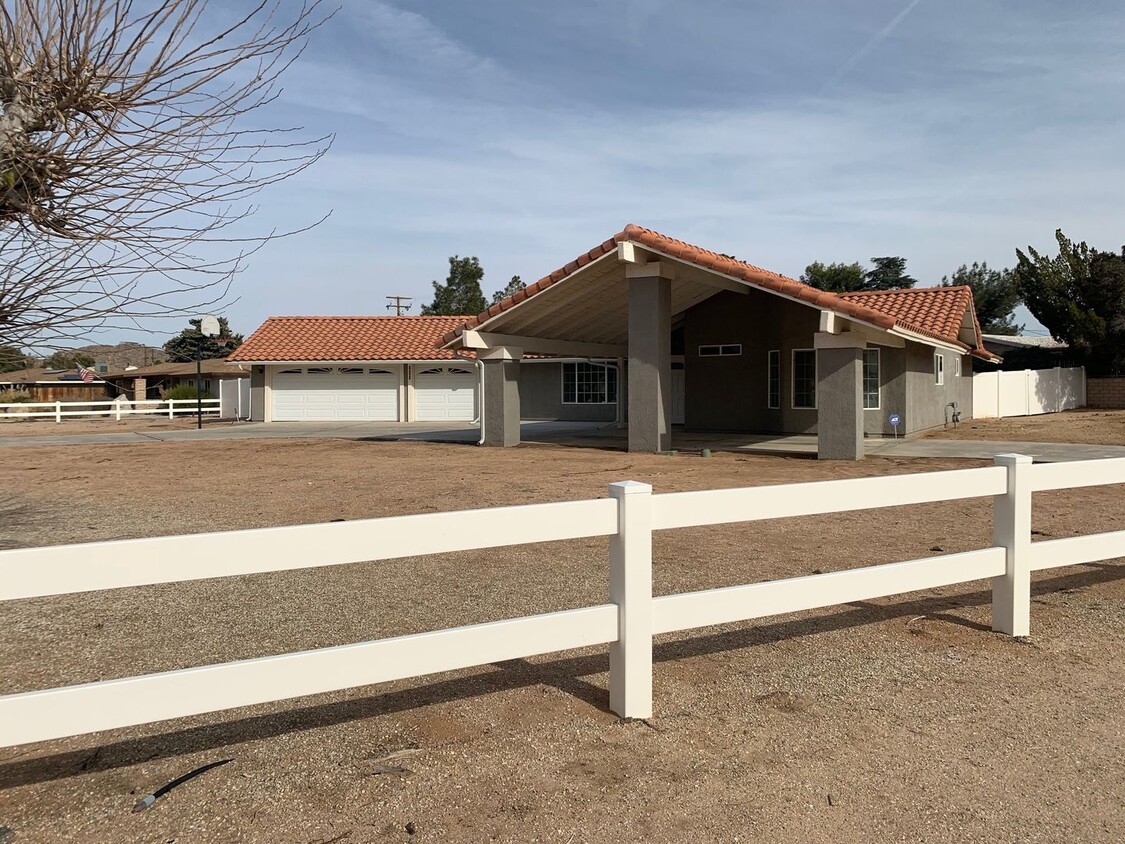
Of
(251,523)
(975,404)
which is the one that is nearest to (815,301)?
(251,523)

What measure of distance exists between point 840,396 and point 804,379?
5812 millimetres

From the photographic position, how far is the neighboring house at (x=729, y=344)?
16.4 m

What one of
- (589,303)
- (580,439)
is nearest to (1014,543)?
(589,303)

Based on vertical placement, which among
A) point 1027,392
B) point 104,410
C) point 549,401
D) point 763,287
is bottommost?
point 104,410

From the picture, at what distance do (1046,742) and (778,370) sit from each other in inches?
763

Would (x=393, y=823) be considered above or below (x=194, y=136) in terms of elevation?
below

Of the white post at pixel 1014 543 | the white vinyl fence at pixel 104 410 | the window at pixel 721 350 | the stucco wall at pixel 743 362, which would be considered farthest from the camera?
the white vinyl fence at pixel 104 410

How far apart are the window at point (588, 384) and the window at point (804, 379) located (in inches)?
411

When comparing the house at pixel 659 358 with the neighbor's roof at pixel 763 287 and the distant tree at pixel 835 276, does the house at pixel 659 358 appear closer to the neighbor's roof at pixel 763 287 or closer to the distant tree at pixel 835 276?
the neighbor's roof at pixel 763 287

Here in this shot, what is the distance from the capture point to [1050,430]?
23047 millimetres

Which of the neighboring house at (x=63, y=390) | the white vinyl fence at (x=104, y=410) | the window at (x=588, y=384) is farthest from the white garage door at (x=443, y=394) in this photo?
the neighboring house at (x=63, y=390)

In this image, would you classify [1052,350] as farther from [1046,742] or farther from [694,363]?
[1046,742]

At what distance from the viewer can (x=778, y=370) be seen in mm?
22719

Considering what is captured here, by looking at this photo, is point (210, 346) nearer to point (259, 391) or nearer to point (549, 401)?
point (259, 391)
